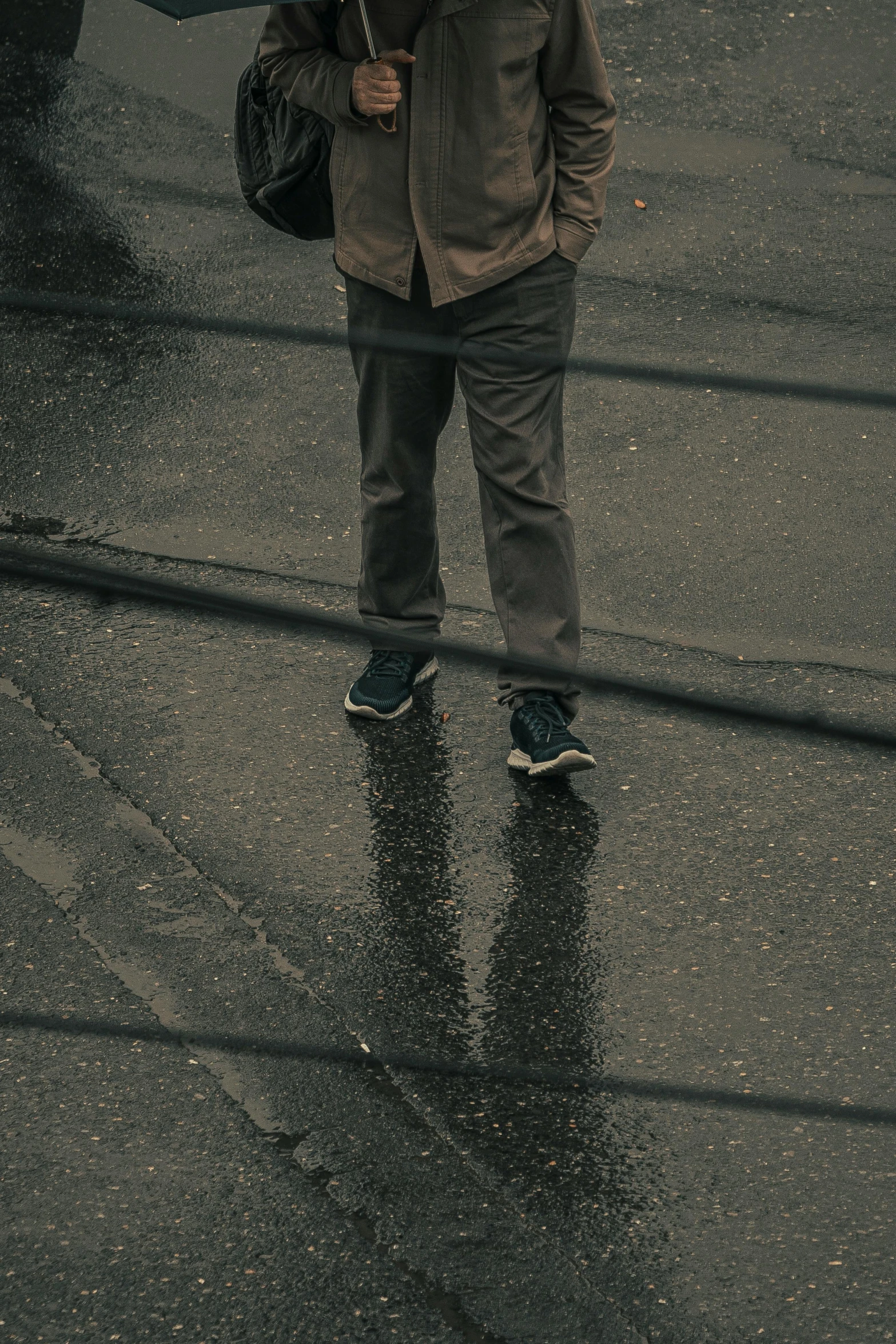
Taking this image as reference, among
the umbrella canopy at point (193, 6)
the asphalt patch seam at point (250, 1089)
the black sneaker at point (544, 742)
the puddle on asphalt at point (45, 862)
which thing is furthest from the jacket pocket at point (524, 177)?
the puddle on asphalt at point (45, 862)

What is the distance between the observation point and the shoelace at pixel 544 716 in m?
3.91

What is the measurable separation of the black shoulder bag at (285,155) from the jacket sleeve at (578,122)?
0.49 metres

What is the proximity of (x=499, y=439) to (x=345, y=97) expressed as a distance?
775mm

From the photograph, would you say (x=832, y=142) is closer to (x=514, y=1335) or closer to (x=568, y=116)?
(x=568, y=116)

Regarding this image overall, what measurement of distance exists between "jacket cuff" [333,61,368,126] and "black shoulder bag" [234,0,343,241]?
0.48 ft

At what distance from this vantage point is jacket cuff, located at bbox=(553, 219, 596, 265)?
372 cm

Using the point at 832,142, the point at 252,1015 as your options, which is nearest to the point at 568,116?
Answer: the point at 252,1015

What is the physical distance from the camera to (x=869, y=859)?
145 inches

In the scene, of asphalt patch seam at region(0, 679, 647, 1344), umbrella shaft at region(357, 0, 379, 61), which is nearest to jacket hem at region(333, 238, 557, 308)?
umbrella shaft at region(357, 0, 379, 61)

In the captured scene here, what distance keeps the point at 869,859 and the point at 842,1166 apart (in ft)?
3.17

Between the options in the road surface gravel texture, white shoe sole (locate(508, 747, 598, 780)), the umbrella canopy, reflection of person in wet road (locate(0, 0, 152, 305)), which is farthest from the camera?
reflection of person in wet road (locate(0, 0, 152, 305))

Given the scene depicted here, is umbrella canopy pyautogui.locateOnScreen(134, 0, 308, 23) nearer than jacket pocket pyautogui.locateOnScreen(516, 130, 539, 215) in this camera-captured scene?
Yes

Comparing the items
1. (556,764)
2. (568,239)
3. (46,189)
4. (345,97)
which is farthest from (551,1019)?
(46,189)

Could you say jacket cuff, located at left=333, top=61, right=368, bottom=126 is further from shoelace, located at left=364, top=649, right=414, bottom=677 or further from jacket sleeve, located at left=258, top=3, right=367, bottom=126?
shoelace, located at left=364, top=649, right=414, bottom=677
